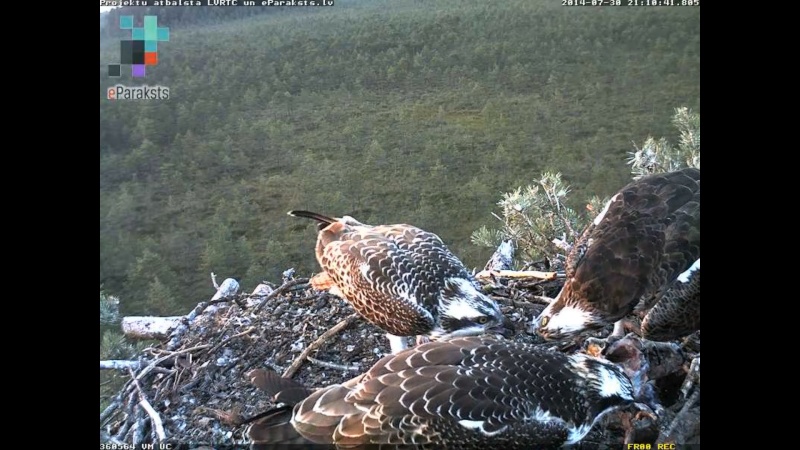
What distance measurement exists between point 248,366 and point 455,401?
105 centimetres

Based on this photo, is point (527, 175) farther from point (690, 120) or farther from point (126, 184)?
point (126, 184)

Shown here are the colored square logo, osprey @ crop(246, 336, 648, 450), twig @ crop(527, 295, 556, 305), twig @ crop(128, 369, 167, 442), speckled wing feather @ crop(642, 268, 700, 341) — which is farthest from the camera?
twig @ crop(527, 295, 556, 305)

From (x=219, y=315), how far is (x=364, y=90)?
1267 millimetres

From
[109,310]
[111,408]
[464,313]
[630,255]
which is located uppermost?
[630,255]

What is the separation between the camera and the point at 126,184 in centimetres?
312

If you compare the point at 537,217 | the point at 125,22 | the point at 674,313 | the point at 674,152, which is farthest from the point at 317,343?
the point at 674,152

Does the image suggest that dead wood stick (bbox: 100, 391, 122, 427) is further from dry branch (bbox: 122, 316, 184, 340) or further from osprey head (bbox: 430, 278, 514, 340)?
osprey head (bbox: 430, 278, 514, 340)

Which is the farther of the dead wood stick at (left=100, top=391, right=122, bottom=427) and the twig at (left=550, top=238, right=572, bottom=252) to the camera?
the twig at (left=550, top=238, right=572, bottom=252)

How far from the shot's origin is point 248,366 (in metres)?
3.07

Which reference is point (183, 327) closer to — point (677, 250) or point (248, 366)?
point (248, 366)

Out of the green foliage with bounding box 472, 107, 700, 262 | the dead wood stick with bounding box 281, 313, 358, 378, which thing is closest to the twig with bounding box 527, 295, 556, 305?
the green foliage with bounding box 472, 107, 700, 262

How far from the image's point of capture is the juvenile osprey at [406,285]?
2.86 meters

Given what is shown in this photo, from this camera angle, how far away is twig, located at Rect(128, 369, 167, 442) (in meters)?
2.93

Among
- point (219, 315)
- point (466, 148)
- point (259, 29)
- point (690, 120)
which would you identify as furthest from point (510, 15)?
point (219, 315)
